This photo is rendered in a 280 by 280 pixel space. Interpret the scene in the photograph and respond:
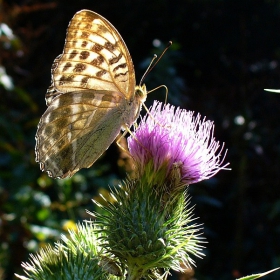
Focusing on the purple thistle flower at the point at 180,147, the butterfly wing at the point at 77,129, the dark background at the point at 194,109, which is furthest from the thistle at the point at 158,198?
the dark background at the point at 194,109

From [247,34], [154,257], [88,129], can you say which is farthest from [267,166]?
[154,257]

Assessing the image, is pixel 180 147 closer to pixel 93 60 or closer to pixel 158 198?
pixel 158 198

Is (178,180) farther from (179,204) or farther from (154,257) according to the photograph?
(154,257)

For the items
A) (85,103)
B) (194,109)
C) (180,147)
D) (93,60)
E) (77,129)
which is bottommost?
(194,109)

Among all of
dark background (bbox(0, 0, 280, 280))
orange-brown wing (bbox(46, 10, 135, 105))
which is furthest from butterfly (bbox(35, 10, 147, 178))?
dark background (bbox(0, 0, 280, 280))

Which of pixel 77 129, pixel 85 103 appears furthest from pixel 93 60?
pixel 77 129

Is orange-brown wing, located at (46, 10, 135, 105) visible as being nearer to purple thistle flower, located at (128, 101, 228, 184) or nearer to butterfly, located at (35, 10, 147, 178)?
butterfly, located at (35, 10, 147, 178)
